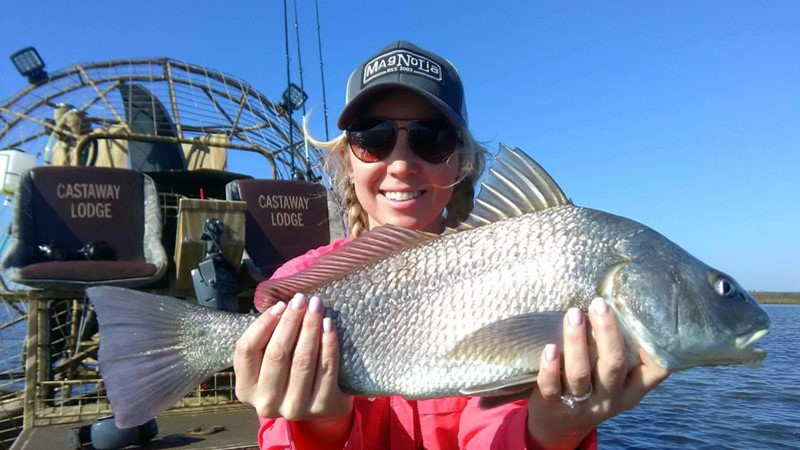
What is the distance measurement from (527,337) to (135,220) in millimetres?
5159

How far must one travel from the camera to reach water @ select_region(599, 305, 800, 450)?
25.4 ft

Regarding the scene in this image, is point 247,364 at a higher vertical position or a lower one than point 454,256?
lower

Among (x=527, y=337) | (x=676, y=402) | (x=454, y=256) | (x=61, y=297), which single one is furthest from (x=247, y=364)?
(x=676, y=402)

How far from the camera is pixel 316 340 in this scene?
1859 mm

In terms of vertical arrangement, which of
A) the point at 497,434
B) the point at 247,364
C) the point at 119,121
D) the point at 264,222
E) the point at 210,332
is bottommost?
the point at 497,434

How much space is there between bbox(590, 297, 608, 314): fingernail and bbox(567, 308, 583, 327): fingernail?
0.05 metres

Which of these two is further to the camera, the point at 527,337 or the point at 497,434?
the point at 497,434

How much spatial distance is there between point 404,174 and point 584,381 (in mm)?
1287

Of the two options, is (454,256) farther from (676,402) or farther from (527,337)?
(676,402)

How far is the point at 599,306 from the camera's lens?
68.0 inches

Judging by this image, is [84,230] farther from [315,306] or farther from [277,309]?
[315,306]

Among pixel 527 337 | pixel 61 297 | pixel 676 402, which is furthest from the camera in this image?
pixel 676 402

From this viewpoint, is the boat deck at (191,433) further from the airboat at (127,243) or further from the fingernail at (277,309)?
the fingernail at (277,309)

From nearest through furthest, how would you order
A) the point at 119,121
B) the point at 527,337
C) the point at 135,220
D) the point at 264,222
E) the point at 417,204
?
the point at 527,337 < the point at 417,204 < the point at 135,220 < the point at 264,222 < the point at 119,121
